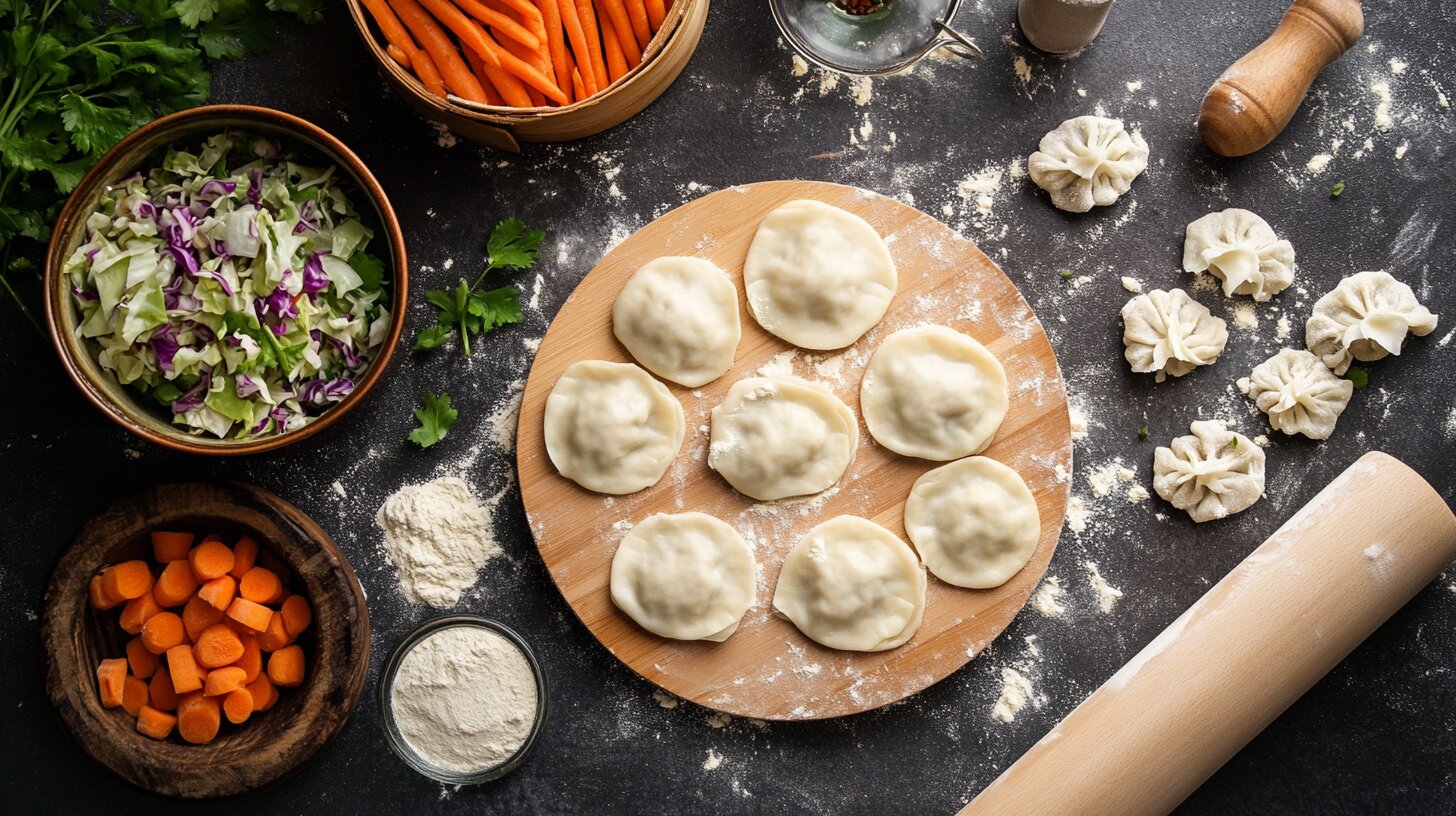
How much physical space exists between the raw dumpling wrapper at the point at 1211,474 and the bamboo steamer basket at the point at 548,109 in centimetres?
185

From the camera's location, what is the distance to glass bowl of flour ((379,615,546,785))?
2.63 meters

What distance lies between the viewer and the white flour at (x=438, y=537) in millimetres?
2766

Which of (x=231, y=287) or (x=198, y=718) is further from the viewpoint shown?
(x=198, y=718)

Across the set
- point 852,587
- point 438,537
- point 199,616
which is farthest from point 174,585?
point 852,587

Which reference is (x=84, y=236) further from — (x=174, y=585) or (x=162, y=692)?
(x=162, y=692)

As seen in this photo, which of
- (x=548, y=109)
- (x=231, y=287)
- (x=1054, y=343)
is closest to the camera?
(x=231, y=287)

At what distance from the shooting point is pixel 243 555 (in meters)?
2.65

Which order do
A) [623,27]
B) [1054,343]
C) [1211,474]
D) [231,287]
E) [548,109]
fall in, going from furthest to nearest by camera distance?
[1054,343] → [1211,474] → [623,27] → [548,109] → [231,287]

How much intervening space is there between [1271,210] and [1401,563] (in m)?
1.11

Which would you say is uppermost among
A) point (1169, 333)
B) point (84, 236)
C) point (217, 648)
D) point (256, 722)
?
point (84, 236)

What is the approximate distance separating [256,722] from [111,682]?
0.40 m

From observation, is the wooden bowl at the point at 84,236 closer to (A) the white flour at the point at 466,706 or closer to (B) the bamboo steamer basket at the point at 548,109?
(B) the bamboo steamer basket at the point at 548,109

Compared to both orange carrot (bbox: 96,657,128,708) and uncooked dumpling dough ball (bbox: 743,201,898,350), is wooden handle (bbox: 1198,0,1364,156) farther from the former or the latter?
orange carrot (bbox: 96,657,128,708)

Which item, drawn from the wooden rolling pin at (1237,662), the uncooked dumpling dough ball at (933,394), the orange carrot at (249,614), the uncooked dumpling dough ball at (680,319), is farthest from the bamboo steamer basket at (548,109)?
the wooden rolling pin at (1237,662)
